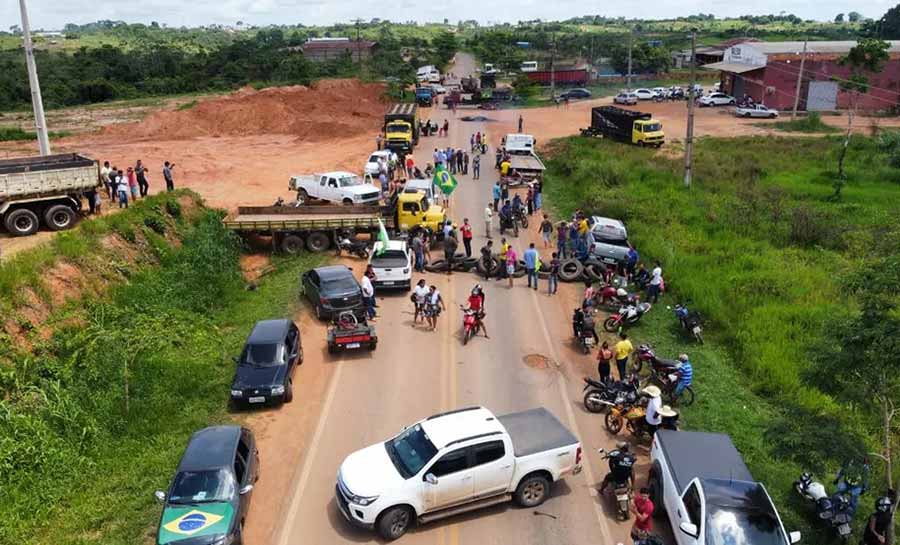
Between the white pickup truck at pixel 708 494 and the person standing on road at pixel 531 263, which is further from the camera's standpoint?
the person standing on road at pixel 531 263

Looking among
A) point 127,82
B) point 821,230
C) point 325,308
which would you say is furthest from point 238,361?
point 127,82

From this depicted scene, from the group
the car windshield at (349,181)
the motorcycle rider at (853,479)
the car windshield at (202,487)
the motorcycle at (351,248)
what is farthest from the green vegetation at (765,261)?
the motorcycle at (351,248)

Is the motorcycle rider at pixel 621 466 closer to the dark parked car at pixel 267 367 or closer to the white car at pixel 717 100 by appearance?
the dark parked car at pixel 267 367

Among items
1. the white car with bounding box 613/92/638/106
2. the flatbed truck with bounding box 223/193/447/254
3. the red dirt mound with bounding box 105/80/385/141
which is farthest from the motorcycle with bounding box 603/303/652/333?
the white car with bounding box 613/92/638/106

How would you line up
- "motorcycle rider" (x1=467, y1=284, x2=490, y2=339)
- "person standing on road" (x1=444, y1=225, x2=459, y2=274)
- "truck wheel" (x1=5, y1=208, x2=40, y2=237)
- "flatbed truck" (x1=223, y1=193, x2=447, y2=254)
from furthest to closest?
1. "flatbed truck" (x1=223, y1=193, x2=447, y2=254)
2. "person standing on road" (x1=444, y1=225, x2=459, y2=274)
3. "truck wheel" (x1=5, y1=208, x2=40, y2=237)
4. "motorcycle rider" (x1=467, y1=284, x2=490, y2=339)

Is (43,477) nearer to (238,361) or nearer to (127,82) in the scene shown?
(238,361)

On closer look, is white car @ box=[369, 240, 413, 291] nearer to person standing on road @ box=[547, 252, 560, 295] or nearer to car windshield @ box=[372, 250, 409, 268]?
car windshield @ box=[372, 250, 409, 268]

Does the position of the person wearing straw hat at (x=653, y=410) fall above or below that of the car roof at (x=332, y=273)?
below
